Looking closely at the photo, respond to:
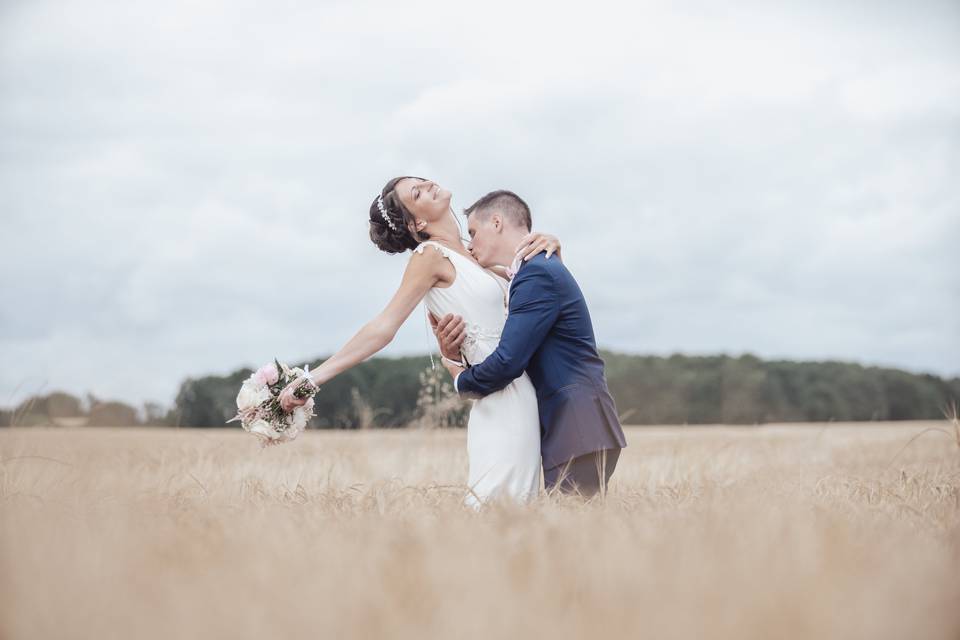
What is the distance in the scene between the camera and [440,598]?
6.49ft

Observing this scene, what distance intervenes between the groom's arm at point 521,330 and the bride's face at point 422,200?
0.79m

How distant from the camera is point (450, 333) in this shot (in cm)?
447

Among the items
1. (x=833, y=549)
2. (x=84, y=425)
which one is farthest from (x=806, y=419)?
(x=833, y=549)

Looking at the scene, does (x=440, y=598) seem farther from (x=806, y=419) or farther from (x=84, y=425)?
(x=806, y=419)

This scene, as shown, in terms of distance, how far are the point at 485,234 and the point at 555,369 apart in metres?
0.90

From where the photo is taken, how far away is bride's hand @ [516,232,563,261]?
445 centimetres

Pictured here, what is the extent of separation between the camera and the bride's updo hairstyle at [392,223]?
496 centimetres

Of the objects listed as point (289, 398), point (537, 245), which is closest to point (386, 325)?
point (289, 398)

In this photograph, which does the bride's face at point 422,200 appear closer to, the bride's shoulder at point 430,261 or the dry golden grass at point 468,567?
the bride's shoulder at point 430,261

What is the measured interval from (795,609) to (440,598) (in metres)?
0.81

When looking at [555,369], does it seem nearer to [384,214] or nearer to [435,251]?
[435,251]

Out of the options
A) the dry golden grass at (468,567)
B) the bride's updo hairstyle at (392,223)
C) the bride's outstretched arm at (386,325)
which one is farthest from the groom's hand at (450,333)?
the dry golden grass at (468,567)

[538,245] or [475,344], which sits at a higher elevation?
[538,245]

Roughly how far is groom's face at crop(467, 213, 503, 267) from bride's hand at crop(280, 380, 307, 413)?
1248mm
